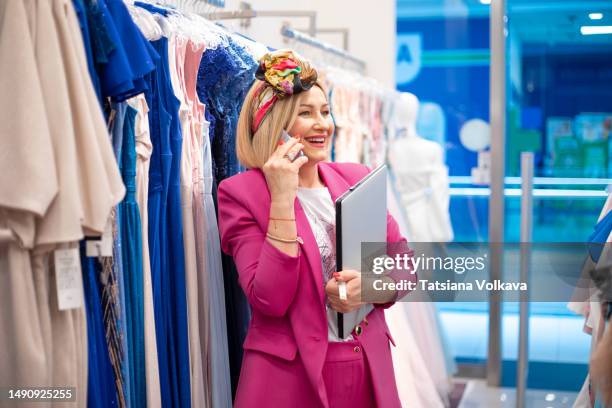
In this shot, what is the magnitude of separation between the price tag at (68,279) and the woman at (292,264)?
0.51 metres

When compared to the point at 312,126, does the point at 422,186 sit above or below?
below

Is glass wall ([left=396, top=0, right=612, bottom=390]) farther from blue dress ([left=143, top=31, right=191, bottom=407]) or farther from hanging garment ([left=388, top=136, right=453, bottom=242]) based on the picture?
blue dress ([left=143, top=31, right=191, bottom=407])

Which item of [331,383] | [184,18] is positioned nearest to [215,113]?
[184,18]

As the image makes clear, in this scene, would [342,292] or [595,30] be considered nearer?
[342,292]

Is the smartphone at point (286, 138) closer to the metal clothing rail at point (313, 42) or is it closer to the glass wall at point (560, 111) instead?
the metal clothing rail at point (313, 42)

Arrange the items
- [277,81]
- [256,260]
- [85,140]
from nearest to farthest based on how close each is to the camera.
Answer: [85,140]
[256,260]
[277,81]

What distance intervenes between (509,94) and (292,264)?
153 inches

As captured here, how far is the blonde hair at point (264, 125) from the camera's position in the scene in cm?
229

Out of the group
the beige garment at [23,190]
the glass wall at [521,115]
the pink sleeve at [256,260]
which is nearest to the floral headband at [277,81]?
the pink sleeve at [256,260]

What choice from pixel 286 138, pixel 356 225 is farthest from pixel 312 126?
pixel 356 225

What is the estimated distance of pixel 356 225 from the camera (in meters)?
2.18

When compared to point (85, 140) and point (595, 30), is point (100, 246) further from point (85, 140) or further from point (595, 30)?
point (595, 30)

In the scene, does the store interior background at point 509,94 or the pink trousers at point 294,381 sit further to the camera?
the store interior background at point 509,94

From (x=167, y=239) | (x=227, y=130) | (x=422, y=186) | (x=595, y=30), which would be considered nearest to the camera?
(x=167, y=239)
